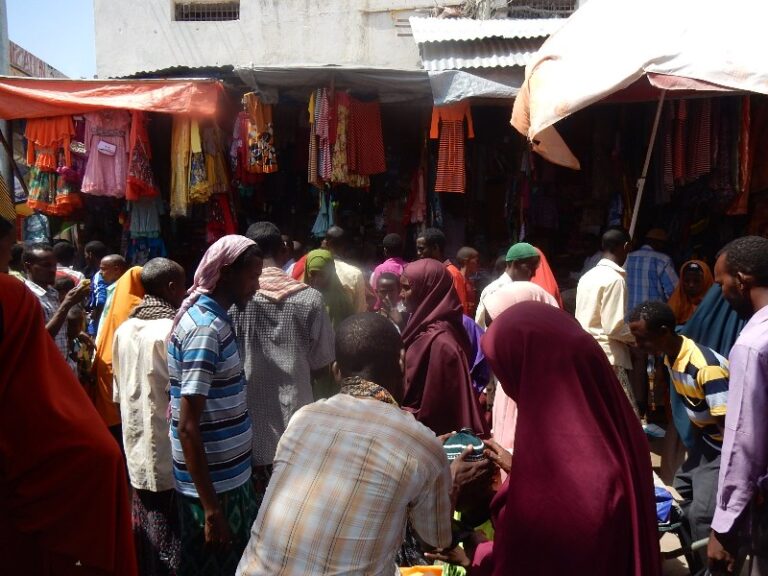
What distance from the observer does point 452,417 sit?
314 cm

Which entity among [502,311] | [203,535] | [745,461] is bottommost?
[203,535]

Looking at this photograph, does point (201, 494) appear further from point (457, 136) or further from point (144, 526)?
point (457, 136)

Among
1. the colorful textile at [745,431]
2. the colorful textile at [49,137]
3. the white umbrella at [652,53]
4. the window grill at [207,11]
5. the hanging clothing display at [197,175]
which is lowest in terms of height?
the colorful textile at [745,431]

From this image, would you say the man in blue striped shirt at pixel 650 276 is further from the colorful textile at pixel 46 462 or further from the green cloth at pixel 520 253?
the colorful textile at pixel 46 462

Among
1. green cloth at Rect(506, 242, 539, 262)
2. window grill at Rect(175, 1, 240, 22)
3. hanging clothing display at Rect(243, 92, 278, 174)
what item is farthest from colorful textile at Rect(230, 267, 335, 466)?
window grill at Rect(175, 1, 240, 22)

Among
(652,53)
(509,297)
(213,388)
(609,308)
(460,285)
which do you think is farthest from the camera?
(460,285)

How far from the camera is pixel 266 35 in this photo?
33.8 ft

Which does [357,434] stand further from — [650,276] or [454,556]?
[650,276]

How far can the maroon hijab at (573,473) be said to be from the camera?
1.66m

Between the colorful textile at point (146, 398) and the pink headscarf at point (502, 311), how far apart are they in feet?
5.41

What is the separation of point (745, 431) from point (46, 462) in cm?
234

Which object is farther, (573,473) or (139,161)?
(139,161)

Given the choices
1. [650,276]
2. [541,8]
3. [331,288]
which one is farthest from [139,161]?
[541,8]

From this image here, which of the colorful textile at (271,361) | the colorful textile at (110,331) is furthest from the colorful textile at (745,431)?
the colorful textile at (110,331)
